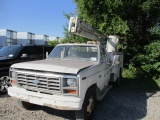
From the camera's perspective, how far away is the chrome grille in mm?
4164

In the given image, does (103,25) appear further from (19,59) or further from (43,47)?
(19,59)

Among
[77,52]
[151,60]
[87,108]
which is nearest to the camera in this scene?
[87,108]

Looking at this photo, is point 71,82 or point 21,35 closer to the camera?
point 71,82

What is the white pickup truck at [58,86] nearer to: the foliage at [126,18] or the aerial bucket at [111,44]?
the aerial bucket at [111,44]

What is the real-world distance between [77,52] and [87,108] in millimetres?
1968

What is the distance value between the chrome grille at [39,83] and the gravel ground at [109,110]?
0.99 metres

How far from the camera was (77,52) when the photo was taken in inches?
236

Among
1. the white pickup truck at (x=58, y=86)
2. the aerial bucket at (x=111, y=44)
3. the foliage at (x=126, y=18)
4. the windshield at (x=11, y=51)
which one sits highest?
the foliage at (x=126, y=18)

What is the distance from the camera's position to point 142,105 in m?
6.35

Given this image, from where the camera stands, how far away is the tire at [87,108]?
4.33 m

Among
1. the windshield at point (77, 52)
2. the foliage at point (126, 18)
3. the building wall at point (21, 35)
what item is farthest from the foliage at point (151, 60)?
the building wall at point (21, 35)

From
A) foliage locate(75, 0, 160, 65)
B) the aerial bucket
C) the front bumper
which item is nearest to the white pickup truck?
the front bumper

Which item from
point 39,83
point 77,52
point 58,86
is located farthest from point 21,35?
point 58,86

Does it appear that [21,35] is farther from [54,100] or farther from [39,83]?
[54,100]
